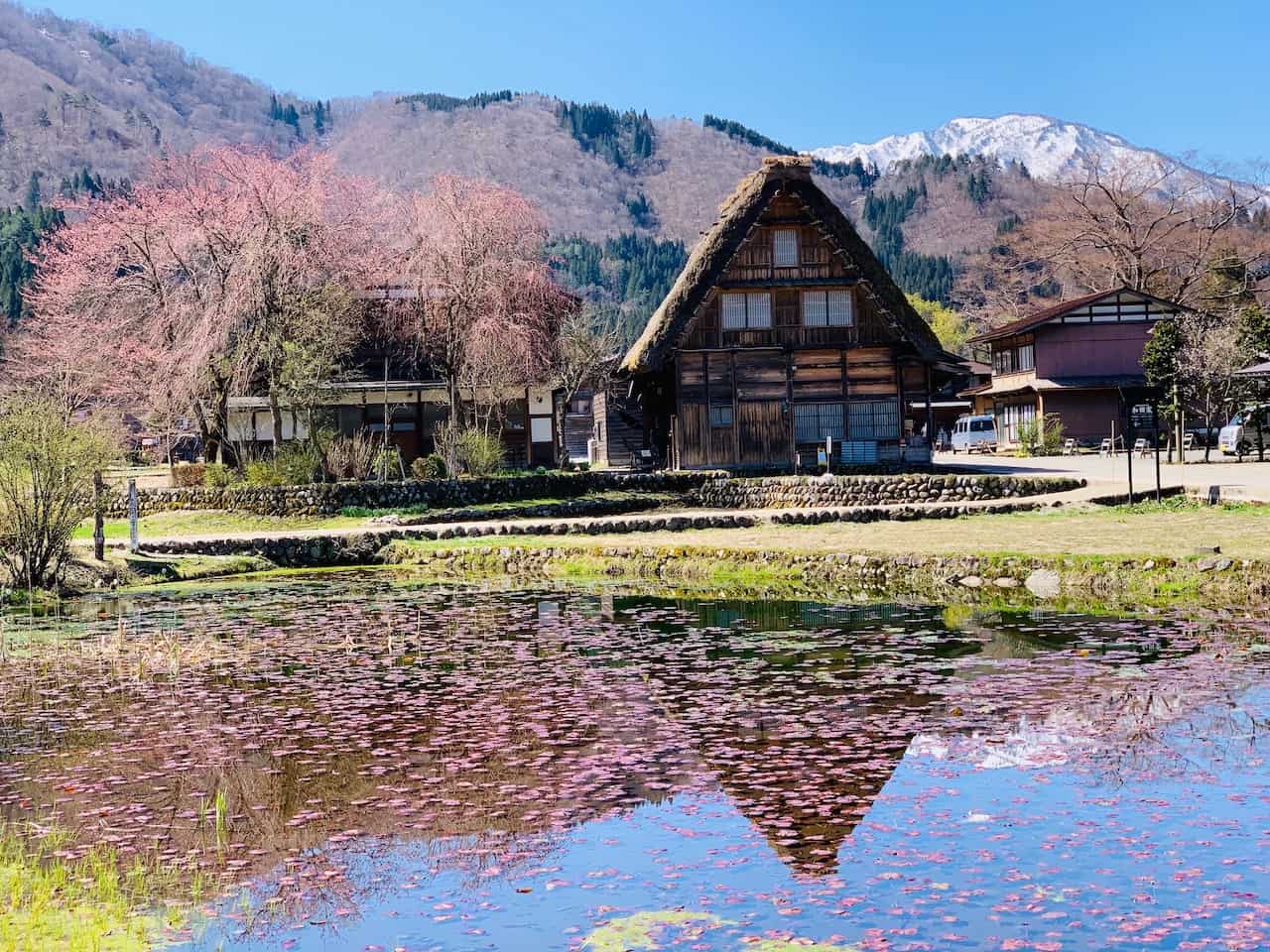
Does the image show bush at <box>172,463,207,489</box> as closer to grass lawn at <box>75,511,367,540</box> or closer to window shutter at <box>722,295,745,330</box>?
grass lawn at <box>75,511,367,540</box>

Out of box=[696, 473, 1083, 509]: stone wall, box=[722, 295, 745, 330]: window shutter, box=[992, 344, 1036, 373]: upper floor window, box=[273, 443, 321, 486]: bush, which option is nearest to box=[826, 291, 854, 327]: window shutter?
box=[722, 295, 745, 330]: window shutter

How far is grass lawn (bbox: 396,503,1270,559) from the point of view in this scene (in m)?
18.4

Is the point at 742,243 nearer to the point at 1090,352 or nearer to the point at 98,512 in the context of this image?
the point at 98,512

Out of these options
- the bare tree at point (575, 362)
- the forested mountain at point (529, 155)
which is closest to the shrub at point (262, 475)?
the bare tree at point (575, 362)

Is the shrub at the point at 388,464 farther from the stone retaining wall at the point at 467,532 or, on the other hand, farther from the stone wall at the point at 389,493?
the stone retaining wall at the point at 467,532

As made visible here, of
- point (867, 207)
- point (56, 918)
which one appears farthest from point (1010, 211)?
point (56, 918)

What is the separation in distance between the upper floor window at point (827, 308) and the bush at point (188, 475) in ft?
57.8

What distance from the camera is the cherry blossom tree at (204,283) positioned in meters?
33.6

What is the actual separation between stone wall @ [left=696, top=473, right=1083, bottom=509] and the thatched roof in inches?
216

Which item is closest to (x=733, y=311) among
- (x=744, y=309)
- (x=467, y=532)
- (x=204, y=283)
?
(x=744, y=309)

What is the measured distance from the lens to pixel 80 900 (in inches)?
252

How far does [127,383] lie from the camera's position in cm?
3575

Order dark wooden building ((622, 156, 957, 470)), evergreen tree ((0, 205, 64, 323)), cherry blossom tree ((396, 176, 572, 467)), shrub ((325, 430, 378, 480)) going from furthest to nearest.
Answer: evergreen tree ((0, 205, 64, 323)) → dark wooden building ((622, 156, 957, 470)) → cherry blossom tree ((396, 176, 572, 467)) → shrub ((325, 430, 378, 480))

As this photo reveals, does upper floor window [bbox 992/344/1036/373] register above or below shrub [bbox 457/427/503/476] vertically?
above
